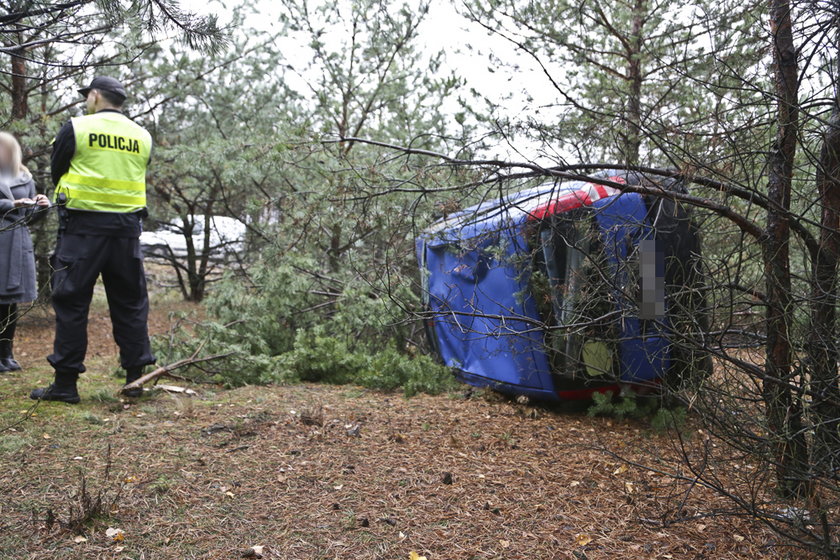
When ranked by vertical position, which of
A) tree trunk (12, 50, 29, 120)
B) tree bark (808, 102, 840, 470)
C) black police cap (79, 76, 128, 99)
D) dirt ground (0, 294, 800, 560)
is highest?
tree trunk (12, 50, 29, 120)

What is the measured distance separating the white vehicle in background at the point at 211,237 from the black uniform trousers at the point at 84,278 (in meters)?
6.07

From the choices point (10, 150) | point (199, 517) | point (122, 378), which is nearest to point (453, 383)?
point (122, 378)


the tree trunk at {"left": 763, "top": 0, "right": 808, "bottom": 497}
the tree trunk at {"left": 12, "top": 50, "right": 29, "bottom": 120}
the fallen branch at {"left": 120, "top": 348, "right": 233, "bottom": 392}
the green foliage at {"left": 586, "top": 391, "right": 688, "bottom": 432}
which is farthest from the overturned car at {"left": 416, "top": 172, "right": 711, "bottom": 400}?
the tree trunk at {"left": 12, "top": 50, "right": 29, "bottom": 120}

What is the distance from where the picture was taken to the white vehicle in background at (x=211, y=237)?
36.4ft

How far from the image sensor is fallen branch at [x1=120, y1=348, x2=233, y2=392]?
505 cm

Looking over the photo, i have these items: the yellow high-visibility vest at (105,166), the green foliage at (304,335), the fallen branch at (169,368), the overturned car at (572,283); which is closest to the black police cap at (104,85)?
the yellow high-visibility vest at (105,166)

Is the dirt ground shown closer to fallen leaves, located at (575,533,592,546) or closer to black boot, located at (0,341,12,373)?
fallen leaves, located at (575,533,592,546)

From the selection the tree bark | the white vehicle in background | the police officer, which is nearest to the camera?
the tree bark

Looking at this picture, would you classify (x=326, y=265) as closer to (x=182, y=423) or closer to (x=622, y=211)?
(x=182, y=423)

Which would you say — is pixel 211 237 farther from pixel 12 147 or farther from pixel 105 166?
pixel 105 166

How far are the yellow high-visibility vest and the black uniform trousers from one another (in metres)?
0.14

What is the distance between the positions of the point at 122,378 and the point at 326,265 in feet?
9.58

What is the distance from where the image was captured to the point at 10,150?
5.22 m

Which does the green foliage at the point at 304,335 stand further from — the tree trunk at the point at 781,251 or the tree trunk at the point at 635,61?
the tree trunk at the point at 781,251
